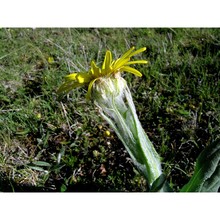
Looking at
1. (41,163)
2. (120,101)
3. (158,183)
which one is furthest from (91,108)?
(158,183)

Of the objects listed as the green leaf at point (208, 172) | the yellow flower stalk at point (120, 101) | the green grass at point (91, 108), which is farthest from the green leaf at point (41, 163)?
the green leaf at point (208, 172)

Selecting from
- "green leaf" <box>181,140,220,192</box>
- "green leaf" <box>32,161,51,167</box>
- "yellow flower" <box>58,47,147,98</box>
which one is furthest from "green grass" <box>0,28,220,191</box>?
"yellow flower" <box>58,47,147,98</box>

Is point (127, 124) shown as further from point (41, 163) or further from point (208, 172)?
point (41, 163)

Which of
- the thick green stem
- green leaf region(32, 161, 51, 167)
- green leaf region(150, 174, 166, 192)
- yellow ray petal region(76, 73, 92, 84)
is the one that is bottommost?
green leaf region(32, 161, 51, 167)

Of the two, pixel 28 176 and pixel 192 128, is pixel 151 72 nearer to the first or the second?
pixel 192 128

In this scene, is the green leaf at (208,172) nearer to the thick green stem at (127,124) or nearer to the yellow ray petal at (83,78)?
the thick green stem at (127,124)

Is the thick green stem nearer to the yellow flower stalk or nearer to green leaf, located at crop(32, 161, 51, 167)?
the yellow flower stalk

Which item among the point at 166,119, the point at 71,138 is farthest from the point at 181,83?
the point at 71,138
